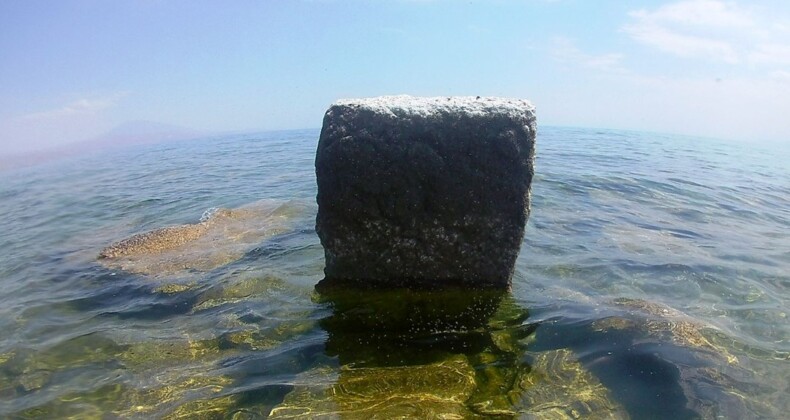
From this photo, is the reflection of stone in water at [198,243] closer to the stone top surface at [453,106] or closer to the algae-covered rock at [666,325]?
the stone top surface at [453,106]

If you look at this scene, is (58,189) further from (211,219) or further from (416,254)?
(416,254)

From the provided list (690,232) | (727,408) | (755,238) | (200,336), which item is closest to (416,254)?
(200,336)

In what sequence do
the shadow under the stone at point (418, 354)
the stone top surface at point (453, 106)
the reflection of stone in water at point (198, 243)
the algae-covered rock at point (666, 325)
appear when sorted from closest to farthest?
the shadow under the stone at point (418, 354)
the algae-covered rock at point (666, 325)
the stone top surface at point (453, 106)
the reflection of stone in water at point (198, 243)

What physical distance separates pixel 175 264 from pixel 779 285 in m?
9.72

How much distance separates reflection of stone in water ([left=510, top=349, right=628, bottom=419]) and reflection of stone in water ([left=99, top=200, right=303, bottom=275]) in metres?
5.69

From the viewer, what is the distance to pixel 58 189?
19906mm

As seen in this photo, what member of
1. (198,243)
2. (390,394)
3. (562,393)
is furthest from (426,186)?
(198,243)

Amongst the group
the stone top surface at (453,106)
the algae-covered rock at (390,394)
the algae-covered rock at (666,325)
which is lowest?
the algae-covered rock at (390,394)

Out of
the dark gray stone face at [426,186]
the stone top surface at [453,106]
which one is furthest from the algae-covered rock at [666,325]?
the stone top surface at [453,106]

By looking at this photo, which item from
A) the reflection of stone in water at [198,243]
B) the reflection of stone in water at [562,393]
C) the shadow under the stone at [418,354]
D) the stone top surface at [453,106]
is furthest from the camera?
the reflection of stone in water at [198,243]

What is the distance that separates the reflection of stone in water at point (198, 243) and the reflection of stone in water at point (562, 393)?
18.7 ft

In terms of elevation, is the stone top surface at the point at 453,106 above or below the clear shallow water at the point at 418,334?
above

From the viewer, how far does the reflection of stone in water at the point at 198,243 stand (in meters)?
8.10

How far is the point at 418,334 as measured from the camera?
5234mm
